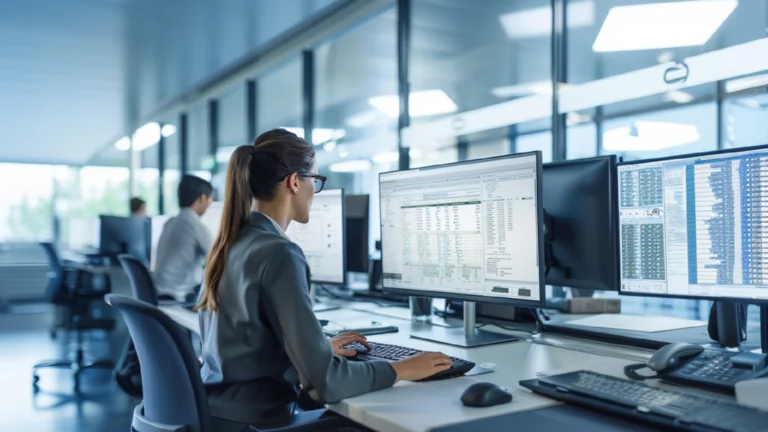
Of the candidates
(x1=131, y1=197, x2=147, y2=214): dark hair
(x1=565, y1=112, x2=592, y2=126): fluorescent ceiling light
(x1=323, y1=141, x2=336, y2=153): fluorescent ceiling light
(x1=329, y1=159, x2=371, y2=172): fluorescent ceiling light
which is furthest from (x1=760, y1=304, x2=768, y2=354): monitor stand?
(x1=131, y1=197, x2=147, y2=214): dark hair

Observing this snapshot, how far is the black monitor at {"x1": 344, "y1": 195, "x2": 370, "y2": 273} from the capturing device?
2805 millimetres

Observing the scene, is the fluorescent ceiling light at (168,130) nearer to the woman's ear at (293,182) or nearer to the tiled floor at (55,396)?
the tiled floor at (55,396)

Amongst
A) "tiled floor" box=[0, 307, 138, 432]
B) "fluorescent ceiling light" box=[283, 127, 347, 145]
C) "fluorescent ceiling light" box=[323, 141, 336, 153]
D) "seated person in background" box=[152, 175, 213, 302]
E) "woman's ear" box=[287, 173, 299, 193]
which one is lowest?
"tiled floor" box=[0, 307, 138, 432]

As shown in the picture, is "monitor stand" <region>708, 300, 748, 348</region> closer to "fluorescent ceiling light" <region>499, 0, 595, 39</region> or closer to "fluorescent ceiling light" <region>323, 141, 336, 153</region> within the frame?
"fluorescent ceiling light" <region>499, 0, 595, 39</region>

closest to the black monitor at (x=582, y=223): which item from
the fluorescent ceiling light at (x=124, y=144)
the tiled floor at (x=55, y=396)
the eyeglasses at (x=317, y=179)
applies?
the eyeglasses at (x=317, y=179)

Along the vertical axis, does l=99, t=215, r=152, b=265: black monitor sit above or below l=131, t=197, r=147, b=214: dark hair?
below

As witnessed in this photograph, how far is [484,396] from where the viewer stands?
120 cm

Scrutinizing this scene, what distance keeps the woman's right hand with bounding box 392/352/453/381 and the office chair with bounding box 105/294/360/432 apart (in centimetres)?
18

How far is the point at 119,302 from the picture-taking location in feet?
4.49

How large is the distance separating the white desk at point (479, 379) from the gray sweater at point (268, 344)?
0.22ft

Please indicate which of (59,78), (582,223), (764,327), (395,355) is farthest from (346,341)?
(59,78)

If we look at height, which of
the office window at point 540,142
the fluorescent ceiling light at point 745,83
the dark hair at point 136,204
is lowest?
the dark hair at point 136,204

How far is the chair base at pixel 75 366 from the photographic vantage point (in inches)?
174

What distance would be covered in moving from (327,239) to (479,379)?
Result: 1.30 meters
